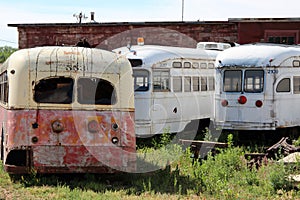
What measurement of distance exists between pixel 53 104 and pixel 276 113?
631 cm

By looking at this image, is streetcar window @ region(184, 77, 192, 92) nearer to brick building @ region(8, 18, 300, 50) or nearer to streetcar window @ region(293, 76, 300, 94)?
streetcar window @ region(293, 76, 300, 94)

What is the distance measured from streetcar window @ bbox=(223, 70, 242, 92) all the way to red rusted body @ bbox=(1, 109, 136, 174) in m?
5.23

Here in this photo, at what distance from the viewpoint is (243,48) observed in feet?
43.1

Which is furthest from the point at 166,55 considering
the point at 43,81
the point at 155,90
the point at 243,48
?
the point at 43,81

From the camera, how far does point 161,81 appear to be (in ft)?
42.6

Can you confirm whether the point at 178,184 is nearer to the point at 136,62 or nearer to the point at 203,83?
the point at 136,62

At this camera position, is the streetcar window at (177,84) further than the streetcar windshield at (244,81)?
Yes

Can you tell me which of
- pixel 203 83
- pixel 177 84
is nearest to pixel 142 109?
pixel 177 84

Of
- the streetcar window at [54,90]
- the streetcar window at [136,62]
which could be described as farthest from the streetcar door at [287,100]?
the streetcar window at [54,90]

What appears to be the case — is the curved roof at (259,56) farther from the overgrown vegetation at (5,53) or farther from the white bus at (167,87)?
the overgrown vegetation at (5,53)

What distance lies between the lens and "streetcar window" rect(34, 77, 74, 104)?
8422 mm

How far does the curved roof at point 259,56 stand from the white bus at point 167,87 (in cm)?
116

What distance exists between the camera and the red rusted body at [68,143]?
8.24 m

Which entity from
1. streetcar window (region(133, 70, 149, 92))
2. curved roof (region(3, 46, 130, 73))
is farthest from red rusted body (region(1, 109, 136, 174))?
streetcar window (region(133, 70, 149, 92))
